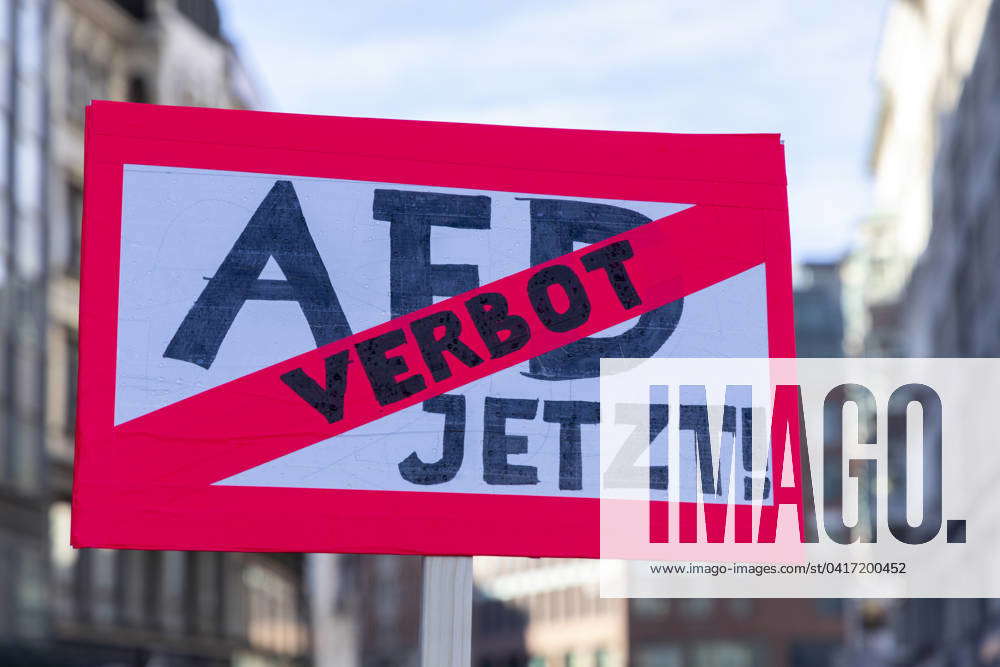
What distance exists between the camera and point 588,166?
733cm

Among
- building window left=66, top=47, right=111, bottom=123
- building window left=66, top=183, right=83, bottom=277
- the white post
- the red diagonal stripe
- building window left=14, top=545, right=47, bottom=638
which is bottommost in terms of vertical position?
building window left=14, top=545, right=47, bottom=638

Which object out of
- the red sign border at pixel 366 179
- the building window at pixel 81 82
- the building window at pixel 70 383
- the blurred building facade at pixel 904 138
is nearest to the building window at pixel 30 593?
the building window at pixel 70 383

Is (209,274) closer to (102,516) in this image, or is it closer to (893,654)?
(102,516)

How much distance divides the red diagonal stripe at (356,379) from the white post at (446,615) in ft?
2.25

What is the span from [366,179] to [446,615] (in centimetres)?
183

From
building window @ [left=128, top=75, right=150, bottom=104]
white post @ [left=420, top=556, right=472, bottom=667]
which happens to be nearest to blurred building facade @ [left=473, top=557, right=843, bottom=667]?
building window @ [left=128, top=75, right=150, bottom=104]

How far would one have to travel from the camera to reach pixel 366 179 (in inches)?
282

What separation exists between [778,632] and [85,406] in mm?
123925

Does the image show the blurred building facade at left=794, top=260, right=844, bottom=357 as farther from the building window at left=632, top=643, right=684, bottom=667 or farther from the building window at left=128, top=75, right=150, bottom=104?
the building window at left=128, top=75, right=150, bottom=104

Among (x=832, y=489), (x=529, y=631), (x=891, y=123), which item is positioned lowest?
(x=529, y=631)

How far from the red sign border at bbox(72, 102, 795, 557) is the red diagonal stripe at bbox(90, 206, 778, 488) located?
6 cm

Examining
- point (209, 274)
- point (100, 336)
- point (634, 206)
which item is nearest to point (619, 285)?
point (634, 206)

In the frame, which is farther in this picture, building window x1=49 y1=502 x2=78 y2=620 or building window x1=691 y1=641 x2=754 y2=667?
building window x1=691 y1=641 x2=754 y2=667

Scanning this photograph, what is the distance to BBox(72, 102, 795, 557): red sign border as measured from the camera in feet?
22.0
